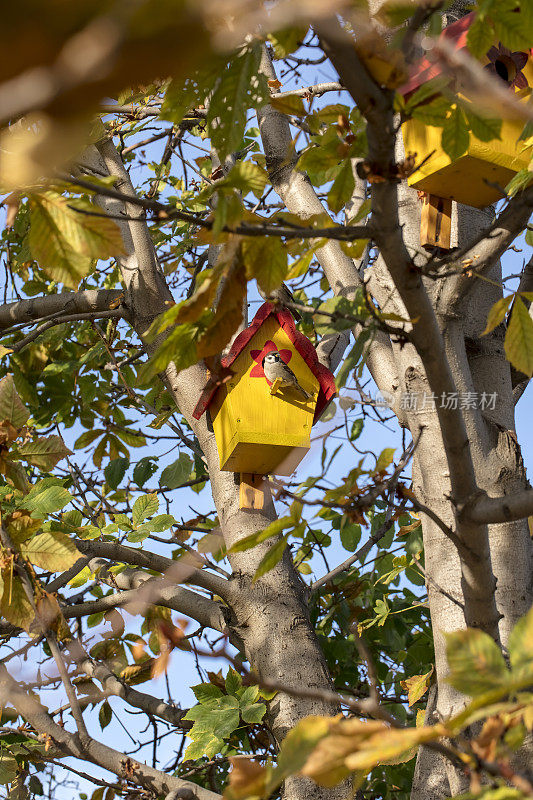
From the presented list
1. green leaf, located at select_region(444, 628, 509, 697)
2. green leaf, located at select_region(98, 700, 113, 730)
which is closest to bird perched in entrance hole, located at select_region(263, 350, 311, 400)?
green leaf, located at select_region(444, 628, 509, 697)

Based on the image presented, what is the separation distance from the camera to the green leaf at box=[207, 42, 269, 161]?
1.04 meters

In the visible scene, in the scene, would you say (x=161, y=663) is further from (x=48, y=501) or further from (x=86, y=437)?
(x=86, y=437)

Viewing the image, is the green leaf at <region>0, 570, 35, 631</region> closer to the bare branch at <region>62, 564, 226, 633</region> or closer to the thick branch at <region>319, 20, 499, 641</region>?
the bare branch at <region>62, 564, 226, 633</region>

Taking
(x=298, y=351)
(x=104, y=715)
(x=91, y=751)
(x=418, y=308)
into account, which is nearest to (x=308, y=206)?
(x=298, y=351)

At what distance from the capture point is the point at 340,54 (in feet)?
2.94

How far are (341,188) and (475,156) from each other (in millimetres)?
676

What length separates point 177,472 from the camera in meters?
2.65

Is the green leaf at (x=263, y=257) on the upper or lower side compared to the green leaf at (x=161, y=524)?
upper

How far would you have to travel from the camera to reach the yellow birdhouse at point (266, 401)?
78.6 inches

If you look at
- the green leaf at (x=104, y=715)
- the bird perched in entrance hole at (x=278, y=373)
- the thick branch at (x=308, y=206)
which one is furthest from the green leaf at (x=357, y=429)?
the green leaf at (x=104, y=715)

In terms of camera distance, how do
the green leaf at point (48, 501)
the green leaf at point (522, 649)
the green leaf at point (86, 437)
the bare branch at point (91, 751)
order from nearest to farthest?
the green leaf at point (522, 649), the bare branch at point (91, 751), the green leaf at point (48, 501), the green leaf at point (86, 437)

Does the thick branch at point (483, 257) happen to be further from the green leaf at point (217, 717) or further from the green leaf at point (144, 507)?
the green leaf at point (217, 717)

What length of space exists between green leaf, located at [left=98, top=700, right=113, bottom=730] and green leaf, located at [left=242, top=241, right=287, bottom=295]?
209 centimetres

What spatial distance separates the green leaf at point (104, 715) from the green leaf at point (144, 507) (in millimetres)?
881
